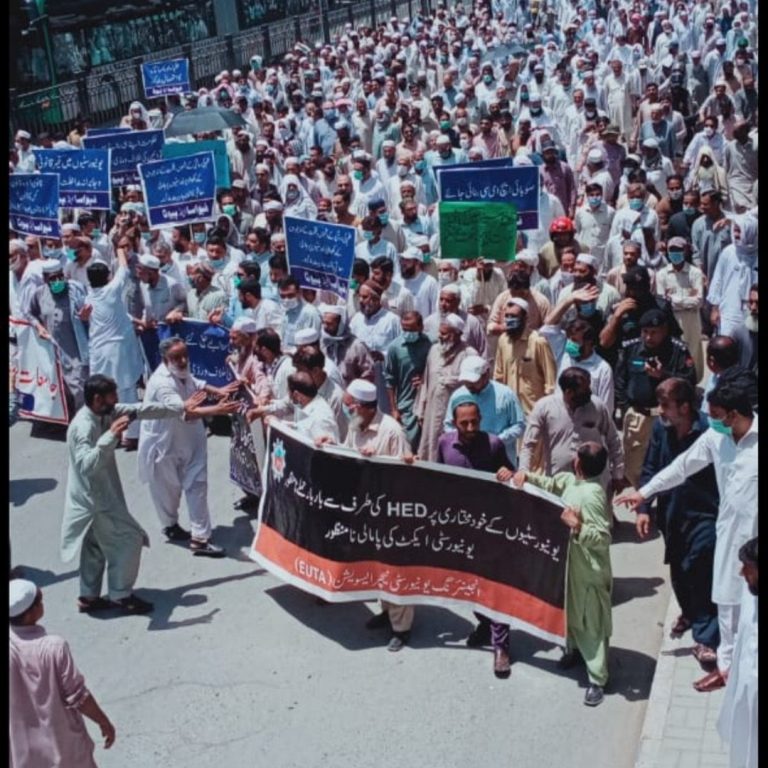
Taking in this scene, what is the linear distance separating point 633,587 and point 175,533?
314 cm

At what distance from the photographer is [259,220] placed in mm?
13164

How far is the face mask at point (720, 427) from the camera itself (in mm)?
6141

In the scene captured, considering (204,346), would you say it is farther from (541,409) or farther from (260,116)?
(260,116)

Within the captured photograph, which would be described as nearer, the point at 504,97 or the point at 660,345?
the point at 660,345

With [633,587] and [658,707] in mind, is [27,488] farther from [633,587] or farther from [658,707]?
[658,707]

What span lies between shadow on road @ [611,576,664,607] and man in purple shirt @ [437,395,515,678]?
934mm

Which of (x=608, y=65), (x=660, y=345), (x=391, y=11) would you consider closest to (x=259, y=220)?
(x=660, y=345)

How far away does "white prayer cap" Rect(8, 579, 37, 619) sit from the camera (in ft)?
16.7

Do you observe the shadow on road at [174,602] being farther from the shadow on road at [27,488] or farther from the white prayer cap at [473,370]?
the shadow on road at [27,488]

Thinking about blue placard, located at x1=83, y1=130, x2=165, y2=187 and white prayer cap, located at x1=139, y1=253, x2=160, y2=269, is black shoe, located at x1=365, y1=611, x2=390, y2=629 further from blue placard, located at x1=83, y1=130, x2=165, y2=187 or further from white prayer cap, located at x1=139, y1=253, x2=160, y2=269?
blue placard, located at x1=83, y1=130, x2=165, y2=187

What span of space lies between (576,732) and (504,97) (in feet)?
48.0

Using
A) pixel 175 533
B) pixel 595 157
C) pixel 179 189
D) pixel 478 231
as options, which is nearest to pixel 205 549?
pixel 175 533

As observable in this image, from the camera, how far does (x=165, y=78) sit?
1959cm

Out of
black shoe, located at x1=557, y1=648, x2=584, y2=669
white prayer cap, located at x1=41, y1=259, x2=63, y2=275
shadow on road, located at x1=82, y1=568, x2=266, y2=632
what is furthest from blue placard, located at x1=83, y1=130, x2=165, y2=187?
black shoe, located at x1=557, y1=648, x2=584, y2=669
